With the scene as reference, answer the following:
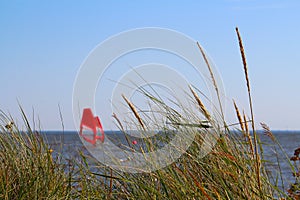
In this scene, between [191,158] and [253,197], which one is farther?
[191,158]

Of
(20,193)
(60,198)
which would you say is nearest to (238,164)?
(60,198)

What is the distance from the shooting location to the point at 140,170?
263 cm

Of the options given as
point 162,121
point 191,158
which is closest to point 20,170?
point 162,121

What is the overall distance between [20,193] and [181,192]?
1165mm

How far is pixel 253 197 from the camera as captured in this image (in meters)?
2.25

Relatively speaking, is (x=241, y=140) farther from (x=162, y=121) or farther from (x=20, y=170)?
(x=20, y=170)

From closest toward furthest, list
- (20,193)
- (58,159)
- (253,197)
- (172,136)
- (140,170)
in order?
(253,197), (140,170), (172,136), (20,193), (58,159)

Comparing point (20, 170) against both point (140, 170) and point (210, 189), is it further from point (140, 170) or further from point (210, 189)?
point (210, 189)

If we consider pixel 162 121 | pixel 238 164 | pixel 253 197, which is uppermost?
pixel 162 121

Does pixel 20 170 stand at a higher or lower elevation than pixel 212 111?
lower

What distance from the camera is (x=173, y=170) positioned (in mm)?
2523

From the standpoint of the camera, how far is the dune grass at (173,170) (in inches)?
90.5

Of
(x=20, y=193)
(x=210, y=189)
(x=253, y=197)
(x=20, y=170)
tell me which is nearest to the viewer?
(x=253, y=197)

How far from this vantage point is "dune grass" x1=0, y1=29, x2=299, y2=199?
2.30m
